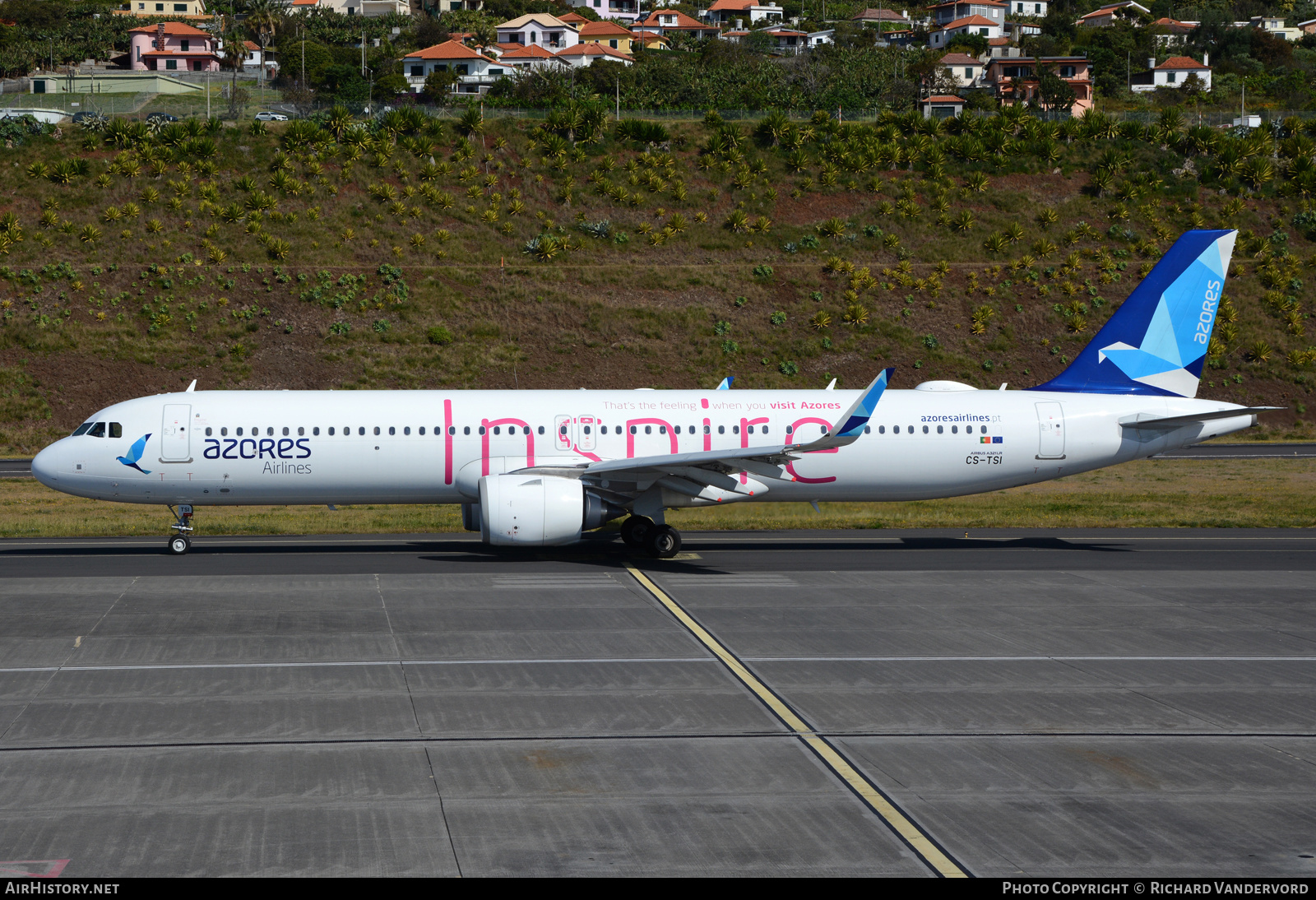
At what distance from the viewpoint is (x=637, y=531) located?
97.6ft

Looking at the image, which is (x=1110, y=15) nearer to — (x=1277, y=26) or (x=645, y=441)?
(x=1277, y=26)

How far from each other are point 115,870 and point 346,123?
7512 centimetres

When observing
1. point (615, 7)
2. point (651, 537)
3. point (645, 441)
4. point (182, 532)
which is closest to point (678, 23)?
point (615, 7)

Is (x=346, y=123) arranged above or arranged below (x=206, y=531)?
above

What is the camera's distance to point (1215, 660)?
19562mm

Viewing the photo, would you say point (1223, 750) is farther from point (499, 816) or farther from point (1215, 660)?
point (499, 816)

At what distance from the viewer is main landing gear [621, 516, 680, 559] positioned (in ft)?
95.3

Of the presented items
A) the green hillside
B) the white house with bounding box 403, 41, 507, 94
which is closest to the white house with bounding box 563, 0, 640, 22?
the white house with bounding box 403, 41, 507, 94

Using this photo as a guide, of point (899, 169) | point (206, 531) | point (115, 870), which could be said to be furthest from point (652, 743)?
point (899, 169)

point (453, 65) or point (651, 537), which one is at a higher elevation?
point (453, 65)

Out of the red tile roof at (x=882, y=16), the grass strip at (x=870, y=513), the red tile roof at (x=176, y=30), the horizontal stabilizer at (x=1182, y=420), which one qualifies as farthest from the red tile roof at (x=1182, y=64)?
the horizontal stabilizer at (x=1182, y=420)

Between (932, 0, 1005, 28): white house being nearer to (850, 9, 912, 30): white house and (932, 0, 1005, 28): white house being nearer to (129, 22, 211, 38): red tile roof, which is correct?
(850, 9, 912, 30): white house

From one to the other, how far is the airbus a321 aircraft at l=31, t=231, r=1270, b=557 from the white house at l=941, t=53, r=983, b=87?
373ft

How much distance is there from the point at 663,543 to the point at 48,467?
14.5 meters
